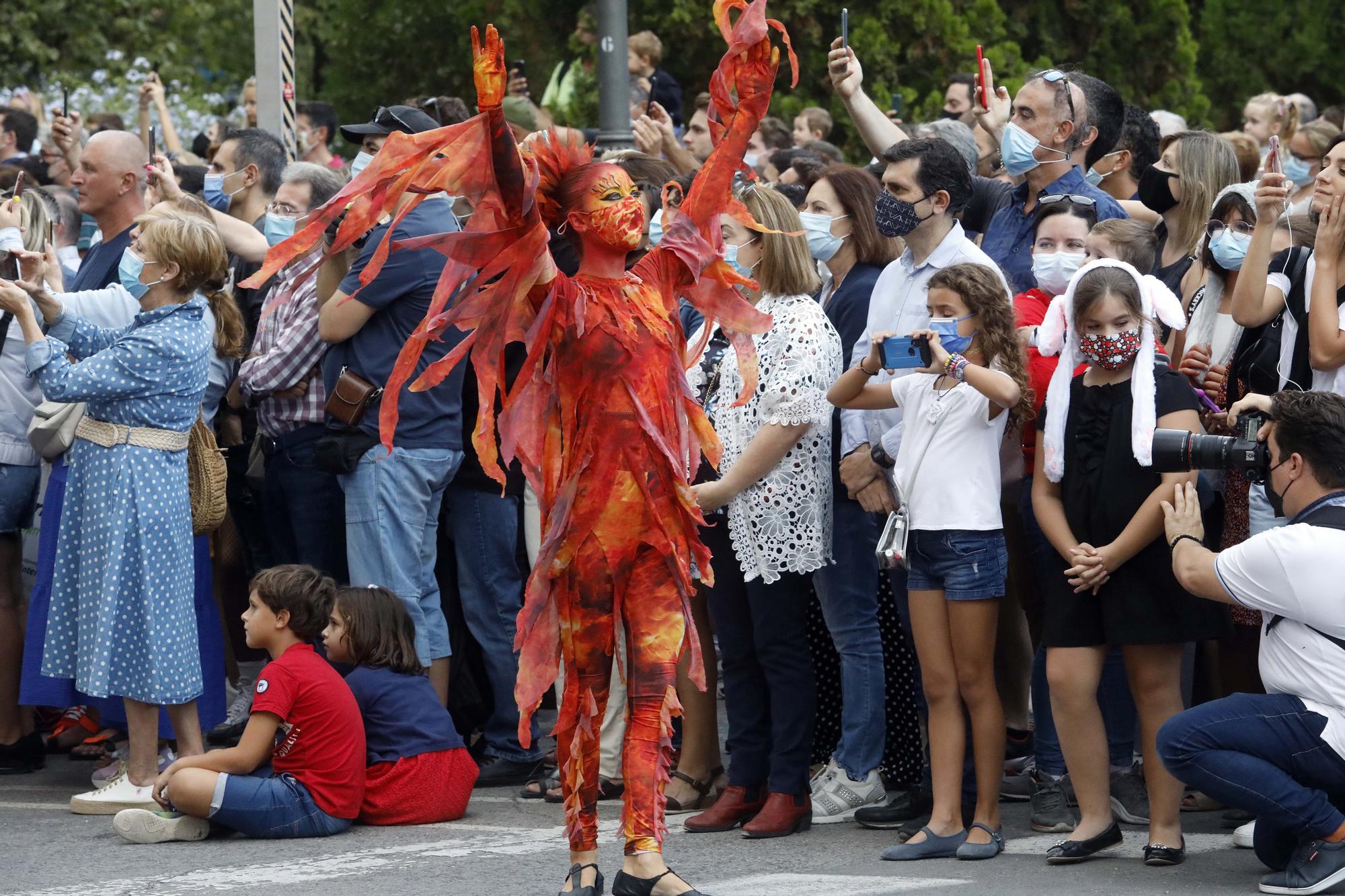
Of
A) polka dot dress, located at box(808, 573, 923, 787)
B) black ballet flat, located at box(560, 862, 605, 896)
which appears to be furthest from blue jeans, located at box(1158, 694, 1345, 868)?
black ballet flat, located at box(560, 862, 605, 896)

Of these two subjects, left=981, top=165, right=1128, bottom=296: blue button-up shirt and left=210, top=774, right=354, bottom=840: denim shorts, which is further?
left=981, top=165, right=1128, bottom=296: blue button-up shirt

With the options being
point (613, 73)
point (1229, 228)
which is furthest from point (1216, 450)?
point (613, 73)

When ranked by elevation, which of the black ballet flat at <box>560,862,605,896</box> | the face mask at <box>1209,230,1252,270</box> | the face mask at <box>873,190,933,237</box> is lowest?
the black ballet flat at <box>560,862,605,896</box>

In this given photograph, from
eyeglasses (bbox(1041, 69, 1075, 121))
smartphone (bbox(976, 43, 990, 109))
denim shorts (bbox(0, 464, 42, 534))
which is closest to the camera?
eyeglasses (bbox(1041, 69, 1075, 121))

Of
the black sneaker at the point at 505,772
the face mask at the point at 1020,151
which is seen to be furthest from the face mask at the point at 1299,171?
the black sneaker at the point at 505,772

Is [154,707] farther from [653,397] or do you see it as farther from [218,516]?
[653,397]

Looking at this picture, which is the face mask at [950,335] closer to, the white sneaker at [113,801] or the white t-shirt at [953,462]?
the white t-shirt at [953,462]

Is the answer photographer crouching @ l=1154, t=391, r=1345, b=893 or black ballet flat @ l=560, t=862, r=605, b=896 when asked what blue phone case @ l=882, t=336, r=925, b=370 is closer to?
photographer crouching @ l=1154, t=391, r=1345, b=893

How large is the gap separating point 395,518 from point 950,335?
7.82 feet

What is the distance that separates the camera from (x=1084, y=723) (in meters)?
5.88

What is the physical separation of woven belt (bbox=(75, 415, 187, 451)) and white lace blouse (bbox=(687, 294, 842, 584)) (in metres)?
2.15

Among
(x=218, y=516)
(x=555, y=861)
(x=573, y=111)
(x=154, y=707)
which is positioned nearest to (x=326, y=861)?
(x=555, y=861)

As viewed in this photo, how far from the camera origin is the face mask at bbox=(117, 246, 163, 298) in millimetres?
7176

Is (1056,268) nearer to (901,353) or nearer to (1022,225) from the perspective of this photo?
(1022,225)
